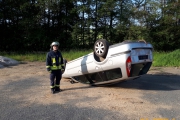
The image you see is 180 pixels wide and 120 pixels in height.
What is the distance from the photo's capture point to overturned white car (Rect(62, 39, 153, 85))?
5.25 metres

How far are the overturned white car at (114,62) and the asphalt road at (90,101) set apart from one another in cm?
43

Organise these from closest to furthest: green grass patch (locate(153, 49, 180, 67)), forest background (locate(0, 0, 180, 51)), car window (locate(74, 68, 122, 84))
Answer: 1. car window (locate(74, 68, 122, 84))
2. green grass patch (locate(153, 49, 180, 67))
3. forest background (locate(0, 0, 180, 51))

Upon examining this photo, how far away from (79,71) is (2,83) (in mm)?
2774

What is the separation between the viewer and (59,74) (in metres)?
6.03

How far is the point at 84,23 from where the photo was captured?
21.7 m

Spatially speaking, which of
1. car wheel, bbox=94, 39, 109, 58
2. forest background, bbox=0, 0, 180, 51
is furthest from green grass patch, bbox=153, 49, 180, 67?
forest background, bbox=0, 0, 180, 51

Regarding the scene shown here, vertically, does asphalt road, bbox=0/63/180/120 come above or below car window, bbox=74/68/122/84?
below

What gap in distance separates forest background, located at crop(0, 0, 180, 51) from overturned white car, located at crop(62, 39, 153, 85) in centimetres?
1527

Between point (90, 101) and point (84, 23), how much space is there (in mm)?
17442

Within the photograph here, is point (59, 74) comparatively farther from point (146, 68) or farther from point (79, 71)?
point (146, 68)

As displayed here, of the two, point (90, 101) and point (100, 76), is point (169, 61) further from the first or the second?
point (90, 101)

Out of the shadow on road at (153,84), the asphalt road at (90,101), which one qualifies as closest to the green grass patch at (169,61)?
the shadow on road at (153,84)

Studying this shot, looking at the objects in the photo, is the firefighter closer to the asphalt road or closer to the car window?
the asphalt road

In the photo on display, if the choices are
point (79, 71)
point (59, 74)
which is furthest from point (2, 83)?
point (79, 71)
